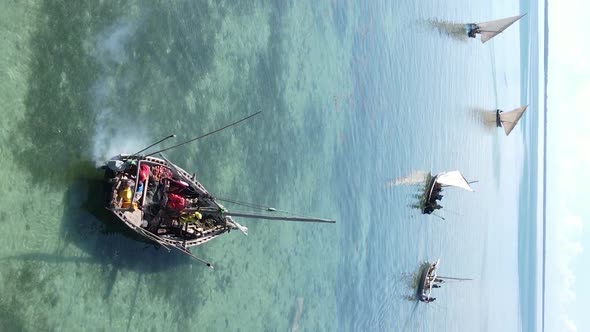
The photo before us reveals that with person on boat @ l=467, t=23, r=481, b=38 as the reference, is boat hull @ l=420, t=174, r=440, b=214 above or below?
below

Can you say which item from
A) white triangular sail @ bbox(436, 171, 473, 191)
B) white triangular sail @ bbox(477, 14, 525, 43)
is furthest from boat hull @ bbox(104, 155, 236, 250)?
white triangular sail @ bbox(477, 14, 525, 43)

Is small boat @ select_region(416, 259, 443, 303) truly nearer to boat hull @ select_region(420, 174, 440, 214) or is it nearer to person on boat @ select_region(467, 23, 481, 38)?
boat hull @ select_region(420, 174, 440, 214)

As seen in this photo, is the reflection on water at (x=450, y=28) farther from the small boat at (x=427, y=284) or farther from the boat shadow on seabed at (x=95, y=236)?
the boat shadow on seabed at (x=95, y=236)

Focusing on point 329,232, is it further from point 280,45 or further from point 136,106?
point 136,106

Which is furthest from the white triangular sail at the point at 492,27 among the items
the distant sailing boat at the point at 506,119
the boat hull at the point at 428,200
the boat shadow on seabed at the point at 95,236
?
the boat shadow on seabed at the point at 95,236

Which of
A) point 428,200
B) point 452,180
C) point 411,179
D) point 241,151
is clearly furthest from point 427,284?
point 241,151

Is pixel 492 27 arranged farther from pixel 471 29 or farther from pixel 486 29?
pixel 471 29

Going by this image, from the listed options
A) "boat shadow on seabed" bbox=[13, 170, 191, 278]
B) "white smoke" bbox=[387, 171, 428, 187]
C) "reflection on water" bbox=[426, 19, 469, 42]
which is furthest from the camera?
"reflection on water" bbox=[426, 19, 469, 42]
